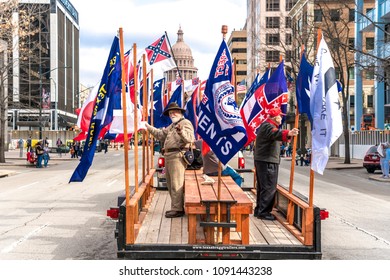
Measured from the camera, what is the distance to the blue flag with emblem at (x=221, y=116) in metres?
6.57

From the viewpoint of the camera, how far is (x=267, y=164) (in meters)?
8.10

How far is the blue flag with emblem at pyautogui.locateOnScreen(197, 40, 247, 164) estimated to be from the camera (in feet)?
21.5

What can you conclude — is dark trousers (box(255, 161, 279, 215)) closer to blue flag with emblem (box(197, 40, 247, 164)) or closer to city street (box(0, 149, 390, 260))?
city street (box(0, 149, 390, 260))

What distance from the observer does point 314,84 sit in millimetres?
6516

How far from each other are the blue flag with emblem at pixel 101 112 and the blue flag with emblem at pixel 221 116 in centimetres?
132

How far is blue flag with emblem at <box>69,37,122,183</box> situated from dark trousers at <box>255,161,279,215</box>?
2.30 m

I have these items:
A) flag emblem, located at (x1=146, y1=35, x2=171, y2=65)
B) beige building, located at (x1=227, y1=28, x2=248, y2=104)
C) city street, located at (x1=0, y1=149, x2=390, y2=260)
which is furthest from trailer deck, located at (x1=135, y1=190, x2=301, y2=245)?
beige building, located at (x1=227, y1=28, x2=248, y2=104)

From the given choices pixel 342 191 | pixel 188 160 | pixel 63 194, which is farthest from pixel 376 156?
pixel 188 160

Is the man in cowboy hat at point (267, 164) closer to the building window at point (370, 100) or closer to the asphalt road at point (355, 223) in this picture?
the asphalt road at point (355, 223)

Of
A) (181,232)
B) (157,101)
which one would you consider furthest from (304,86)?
(157,101)

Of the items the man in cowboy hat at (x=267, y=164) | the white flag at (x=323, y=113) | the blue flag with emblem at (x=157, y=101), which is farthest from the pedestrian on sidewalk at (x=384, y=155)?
the white flag at (x=323, y=113)

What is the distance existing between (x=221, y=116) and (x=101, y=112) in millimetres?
1649
